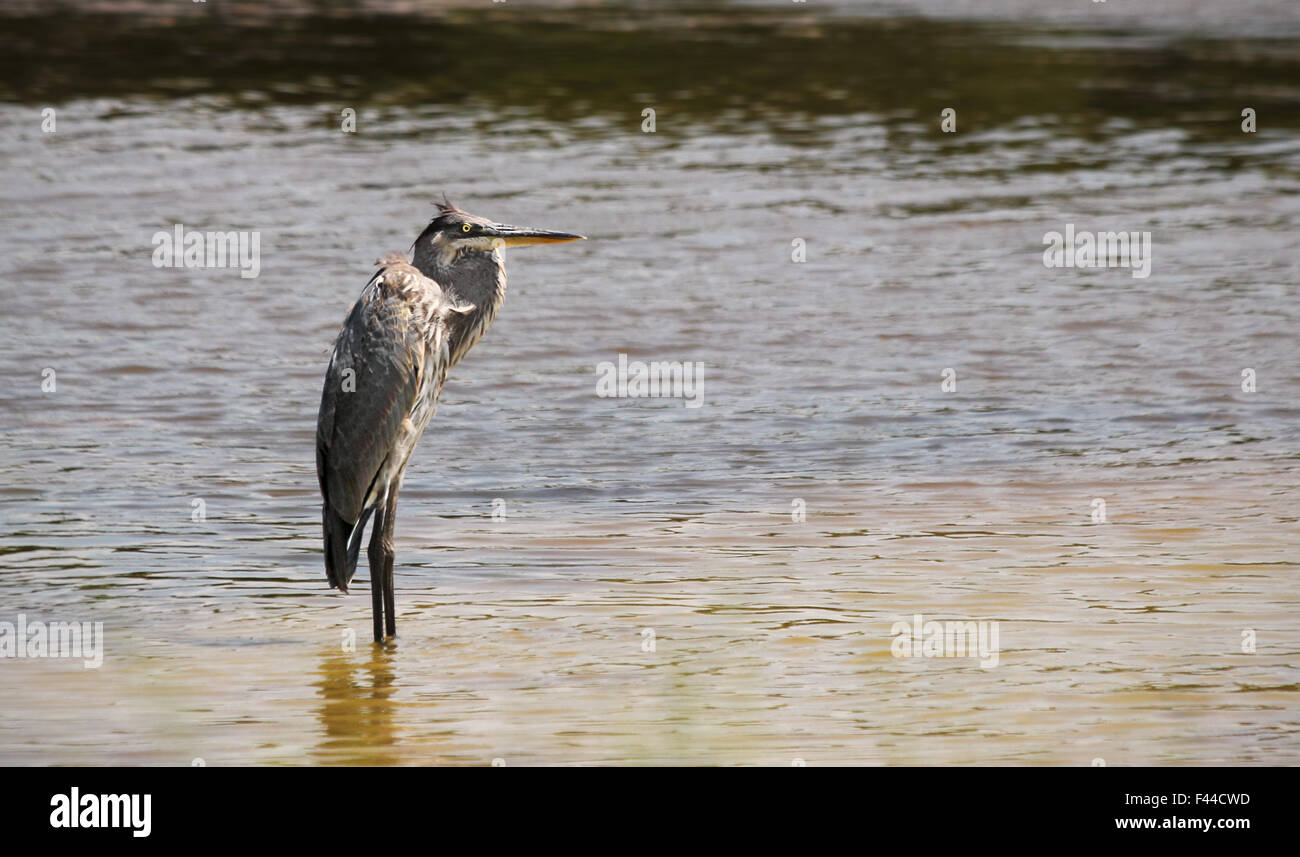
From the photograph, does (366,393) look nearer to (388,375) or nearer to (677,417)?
(388,375)

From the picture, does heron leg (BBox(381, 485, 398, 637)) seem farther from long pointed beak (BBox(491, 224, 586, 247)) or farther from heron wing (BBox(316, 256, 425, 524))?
long pointed beak (BBox(491, 224, 586, 247))

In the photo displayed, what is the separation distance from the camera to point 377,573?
8.21 metres

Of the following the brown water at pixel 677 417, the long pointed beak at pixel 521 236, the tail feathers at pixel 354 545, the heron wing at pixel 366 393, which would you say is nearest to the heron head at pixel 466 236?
the long pointed beak at pixel 521 236

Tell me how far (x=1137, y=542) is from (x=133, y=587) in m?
4.74

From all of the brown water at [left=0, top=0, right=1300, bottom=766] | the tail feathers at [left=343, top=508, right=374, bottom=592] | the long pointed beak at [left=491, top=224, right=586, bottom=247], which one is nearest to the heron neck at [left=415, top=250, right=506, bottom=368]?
the long pointed beak at [left=491, top=224, right=586, bottom=247]

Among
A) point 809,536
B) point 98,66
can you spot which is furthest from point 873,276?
point 98,66

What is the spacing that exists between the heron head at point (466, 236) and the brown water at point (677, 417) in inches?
62.2

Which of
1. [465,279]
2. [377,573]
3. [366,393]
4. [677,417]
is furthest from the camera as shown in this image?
[677,417]

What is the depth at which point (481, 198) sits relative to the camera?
707 inches

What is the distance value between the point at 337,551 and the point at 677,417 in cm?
436

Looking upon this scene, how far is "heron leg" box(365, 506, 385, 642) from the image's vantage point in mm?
8156

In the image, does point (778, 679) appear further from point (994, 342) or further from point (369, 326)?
point (994, 342)

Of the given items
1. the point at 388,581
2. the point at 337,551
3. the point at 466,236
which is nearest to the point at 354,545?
the point at 337,551

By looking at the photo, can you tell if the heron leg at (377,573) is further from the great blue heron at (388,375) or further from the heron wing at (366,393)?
the heron wing at (366,393)
